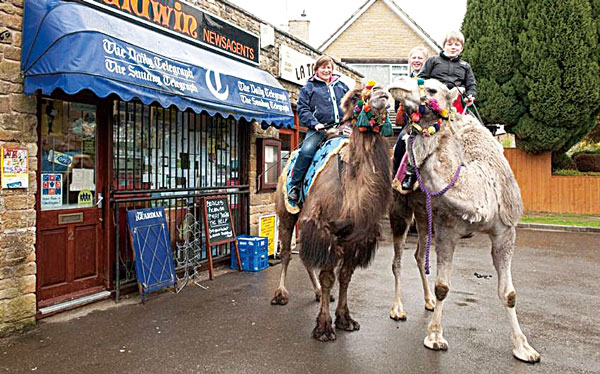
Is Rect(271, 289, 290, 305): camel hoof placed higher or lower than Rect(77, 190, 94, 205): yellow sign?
lower

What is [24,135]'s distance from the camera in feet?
16.2

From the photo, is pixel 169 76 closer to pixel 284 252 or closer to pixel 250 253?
pixel 284 252

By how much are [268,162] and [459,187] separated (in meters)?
5.35

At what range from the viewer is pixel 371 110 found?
4324mm

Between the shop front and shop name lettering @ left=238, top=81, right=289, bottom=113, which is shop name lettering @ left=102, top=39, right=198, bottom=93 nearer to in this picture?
the shop front

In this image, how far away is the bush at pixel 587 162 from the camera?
63.6 ft

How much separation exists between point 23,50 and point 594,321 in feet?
23.2

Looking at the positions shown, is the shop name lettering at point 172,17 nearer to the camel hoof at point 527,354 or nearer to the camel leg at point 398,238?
the camel leg at point 398,238

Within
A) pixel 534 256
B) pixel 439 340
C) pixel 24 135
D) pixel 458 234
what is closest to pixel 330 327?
pixel 439 340

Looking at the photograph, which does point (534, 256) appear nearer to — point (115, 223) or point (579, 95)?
point (115, 223)

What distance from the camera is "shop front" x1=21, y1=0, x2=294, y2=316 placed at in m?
4.78

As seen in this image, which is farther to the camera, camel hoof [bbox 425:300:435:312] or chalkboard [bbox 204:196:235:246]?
chalkboard [bbox 204:196:235:246]

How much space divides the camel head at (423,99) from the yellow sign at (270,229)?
4.92 m

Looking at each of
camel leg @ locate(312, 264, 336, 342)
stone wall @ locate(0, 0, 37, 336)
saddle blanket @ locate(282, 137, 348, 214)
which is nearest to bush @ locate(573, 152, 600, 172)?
saddle blanket @ locate(282, 137, 348, 214)
